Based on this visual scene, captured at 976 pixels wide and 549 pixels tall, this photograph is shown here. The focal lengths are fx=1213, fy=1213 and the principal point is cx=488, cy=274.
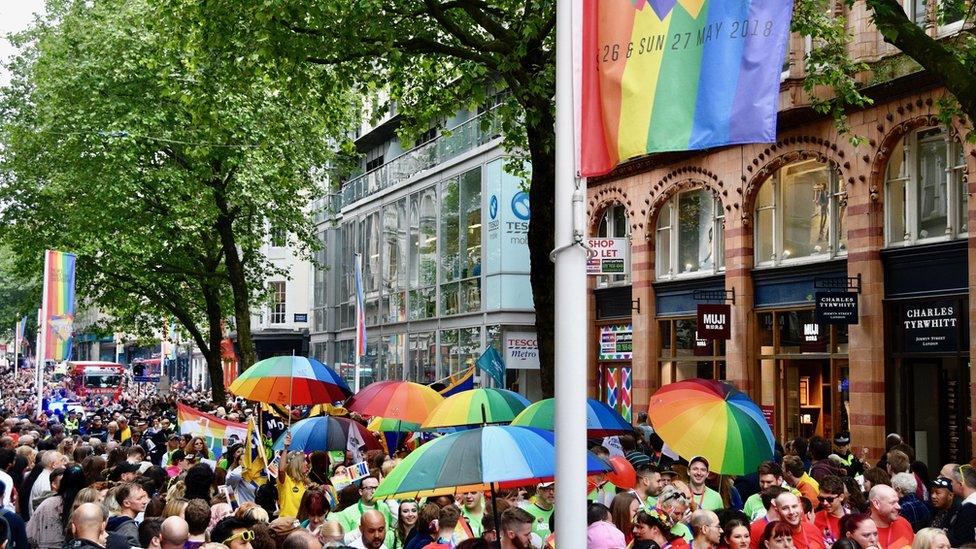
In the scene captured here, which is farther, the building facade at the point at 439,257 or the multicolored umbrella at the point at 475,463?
the building facade at the point at 439,257

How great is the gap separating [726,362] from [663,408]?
14.4 metres

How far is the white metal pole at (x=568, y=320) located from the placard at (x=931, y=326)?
15.5m

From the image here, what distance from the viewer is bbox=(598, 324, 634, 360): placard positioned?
97.5 feet

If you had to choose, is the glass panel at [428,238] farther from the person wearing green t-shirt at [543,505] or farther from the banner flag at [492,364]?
the person wearing green t-shirt at [543,505]

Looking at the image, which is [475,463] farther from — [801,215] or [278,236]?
[278,236]

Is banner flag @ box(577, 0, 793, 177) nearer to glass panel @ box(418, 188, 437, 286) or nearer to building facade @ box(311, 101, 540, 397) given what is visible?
building facade @ box(311, 101, 540, 397)

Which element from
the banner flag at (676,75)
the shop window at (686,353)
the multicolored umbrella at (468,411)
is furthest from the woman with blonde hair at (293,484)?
the shop window at (686,353)

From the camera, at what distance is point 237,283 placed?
3584cm

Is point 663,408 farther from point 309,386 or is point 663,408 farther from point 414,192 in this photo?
point 414,192

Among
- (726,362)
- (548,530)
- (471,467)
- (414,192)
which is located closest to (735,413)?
(548,530)

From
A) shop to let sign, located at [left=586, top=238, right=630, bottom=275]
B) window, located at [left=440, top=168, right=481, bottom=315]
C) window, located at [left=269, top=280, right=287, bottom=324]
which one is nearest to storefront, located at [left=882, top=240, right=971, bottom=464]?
shop to let sign, located at [left=586, top=238, right=630, bottom=275]

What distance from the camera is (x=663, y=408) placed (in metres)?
11.4

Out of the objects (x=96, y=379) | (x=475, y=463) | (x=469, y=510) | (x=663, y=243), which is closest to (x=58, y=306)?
(x=663, y=243)

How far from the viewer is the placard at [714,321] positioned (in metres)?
24.6
